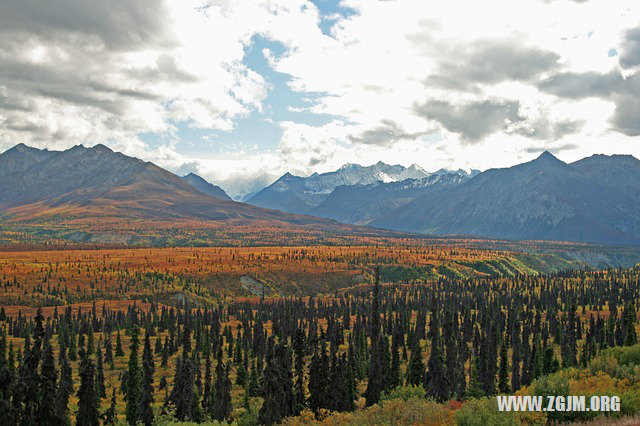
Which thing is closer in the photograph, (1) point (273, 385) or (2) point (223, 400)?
(1) point (273, 385)

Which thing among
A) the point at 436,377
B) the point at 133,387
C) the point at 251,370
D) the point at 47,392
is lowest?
the point at 251,370

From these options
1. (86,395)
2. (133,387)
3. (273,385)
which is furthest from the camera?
(133,387)

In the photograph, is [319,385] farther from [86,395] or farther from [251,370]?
[251,370]

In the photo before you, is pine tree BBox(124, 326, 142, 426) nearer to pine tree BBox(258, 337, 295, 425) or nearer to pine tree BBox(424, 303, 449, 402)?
pine tree BBox(258, 337, 295, 425)

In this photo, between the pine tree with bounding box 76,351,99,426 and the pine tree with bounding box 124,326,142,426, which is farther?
the pine tree with bounding box 124,326,142,426

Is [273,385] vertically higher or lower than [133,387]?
higher

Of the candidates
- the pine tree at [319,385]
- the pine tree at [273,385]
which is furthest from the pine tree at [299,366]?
the pine tree at [273,385]

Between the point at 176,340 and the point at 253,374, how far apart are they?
183ft

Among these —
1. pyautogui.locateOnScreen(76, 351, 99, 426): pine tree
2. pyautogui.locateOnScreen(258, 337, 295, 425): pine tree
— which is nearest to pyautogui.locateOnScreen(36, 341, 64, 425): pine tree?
pyautogui.locateOnScreen(76, 351, 99, 426): pine tree

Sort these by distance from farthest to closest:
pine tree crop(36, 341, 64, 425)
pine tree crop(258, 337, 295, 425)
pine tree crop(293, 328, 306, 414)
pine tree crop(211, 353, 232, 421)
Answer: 1. pine tree crop(211, 353, 232, 421)
2. pine tree crop(293, 328, 306, 414)
3. pine tree crop(258, 337, 295, 425)
4. pine tree crop(36, 341, 64, 425)

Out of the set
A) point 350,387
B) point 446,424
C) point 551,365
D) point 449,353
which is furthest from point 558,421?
point 551,365

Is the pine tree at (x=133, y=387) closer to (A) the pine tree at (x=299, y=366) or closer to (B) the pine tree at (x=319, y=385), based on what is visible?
(A) the pine tree at (x=299, y=366)

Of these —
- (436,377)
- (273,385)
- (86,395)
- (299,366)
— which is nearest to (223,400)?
(299,366)

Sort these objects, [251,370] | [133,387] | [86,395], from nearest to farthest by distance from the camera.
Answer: [86,395] → [133,387] → [251,370]
